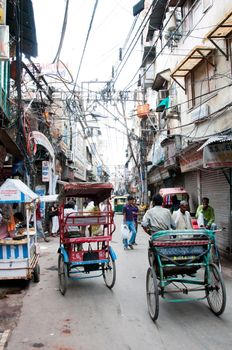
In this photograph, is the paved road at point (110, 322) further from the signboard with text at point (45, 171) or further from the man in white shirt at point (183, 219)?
the signboard with text at point (45, 171)

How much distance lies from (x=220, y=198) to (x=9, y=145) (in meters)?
7.51

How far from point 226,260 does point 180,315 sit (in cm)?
581

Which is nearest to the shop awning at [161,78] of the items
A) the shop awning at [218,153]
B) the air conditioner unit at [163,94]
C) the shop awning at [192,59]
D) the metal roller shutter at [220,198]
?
the air conditioner unit at [163,94]

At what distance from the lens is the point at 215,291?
6.15 m

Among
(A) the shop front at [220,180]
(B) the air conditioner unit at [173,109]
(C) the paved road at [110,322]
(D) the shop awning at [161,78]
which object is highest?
(D) the shop awning at [161,78]

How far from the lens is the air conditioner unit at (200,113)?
13.8 metres

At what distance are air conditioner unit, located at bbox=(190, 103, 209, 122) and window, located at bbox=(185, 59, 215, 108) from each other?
40 cm

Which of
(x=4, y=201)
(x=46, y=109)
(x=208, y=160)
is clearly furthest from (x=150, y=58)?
(x=4, y=201)

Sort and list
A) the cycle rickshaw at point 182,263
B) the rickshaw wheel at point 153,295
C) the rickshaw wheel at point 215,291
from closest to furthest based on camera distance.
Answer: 1. the rickshaw wheel at point 153,295
2. the rickshaw wheel at point 215,291
3. the cycle rickshaw at point 182,263

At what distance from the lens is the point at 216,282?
19.9ft

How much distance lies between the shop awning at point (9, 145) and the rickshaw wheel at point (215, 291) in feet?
24.0

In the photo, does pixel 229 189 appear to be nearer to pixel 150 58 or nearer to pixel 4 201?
pixel 4 201

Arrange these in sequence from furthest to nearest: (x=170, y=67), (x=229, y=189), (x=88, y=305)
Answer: (x=170, y=67)
(x=229, y=189)
(x=88, y=305)

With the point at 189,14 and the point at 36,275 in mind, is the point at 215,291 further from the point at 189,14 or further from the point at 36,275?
the point at 189,14
